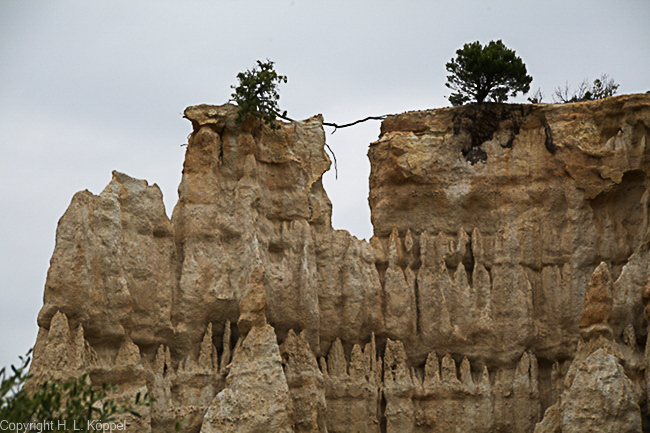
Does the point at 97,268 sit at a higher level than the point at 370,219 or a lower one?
lower

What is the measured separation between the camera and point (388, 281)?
3067cm

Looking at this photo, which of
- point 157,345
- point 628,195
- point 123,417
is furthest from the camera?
point 628,195

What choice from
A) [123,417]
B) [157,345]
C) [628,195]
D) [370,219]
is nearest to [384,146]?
[370,219]

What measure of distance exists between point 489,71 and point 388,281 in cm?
690

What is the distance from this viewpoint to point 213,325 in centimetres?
2786

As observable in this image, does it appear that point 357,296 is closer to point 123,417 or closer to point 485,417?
point 485,417

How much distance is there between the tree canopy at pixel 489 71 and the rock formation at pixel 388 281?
1060 mm

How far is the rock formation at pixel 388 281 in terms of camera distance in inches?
1039

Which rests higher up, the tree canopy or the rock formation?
the tree canopy

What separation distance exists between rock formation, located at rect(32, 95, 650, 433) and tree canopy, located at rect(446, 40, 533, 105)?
3.48 ft

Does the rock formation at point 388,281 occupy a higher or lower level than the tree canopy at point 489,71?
lower

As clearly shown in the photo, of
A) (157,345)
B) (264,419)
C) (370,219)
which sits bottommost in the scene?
(264,419)

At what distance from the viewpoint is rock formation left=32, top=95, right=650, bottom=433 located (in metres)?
26.4

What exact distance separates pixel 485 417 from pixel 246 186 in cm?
868
